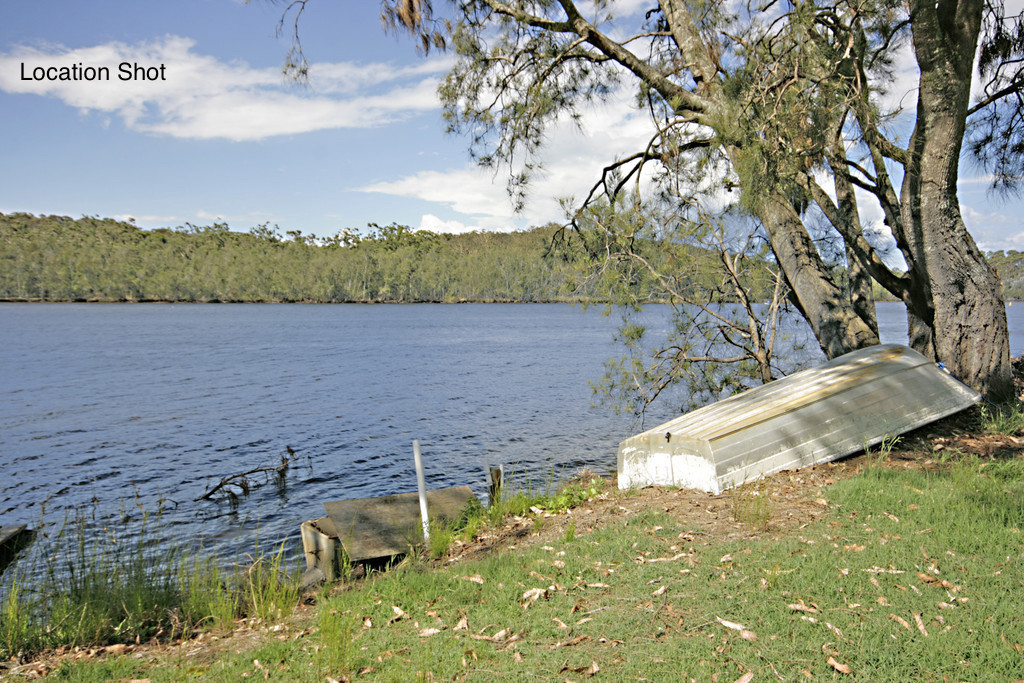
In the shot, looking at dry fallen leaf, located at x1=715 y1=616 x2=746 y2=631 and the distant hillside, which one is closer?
dry fallen leaf, located at x1=715 y1=616 x2=746 y2=631

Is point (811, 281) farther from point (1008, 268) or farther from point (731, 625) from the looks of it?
point (1008, 268)

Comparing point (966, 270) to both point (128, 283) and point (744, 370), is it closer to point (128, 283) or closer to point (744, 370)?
point (744, 370)

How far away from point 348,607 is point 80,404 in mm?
22088

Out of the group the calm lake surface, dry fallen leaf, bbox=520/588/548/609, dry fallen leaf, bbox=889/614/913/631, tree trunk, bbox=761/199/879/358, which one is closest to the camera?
dry fallen leaf, bbox=889/614/913/631

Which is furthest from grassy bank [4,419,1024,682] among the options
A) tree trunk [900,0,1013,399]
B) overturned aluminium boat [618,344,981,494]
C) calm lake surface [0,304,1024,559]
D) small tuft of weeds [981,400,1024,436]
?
calm lake surface [0,304,1024,559]

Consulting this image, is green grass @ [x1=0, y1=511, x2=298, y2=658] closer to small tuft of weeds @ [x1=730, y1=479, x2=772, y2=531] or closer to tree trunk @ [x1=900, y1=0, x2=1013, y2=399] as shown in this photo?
small tuft of weeds @ [x1=730, y1=479, x2=772, y2=531]

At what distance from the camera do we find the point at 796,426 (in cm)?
682

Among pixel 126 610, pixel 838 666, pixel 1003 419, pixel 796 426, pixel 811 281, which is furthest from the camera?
Result: pixel 811 281

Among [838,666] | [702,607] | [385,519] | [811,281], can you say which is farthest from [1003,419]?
[385,519]

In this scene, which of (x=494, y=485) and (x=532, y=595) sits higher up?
(x=532, y=595)

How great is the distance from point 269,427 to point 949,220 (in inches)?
653

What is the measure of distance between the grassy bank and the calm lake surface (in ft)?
16.3

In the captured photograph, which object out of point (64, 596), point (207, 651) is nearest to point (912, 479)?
point (207, 651)

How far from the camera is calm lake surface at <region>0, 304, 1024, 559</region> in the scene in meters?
11.3
